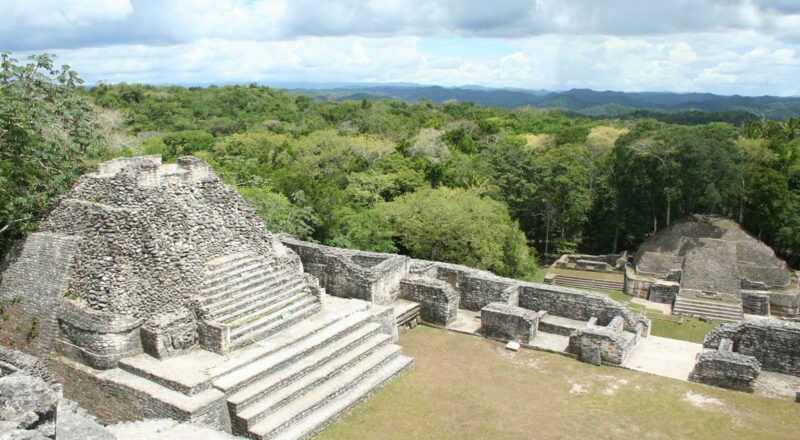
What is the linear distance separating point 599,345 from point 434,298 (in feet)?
14.9

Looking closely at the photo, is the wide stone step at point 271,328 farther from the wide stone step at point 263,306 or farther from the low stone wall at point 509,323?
the low stone wall at point 509,323

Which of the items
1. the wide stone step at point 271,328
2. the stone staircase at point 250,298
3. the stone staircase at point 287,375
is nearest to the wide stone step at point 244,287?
the stone staircase at point 250,298

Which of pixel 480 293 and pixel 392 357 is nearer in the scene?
pixel 392 357

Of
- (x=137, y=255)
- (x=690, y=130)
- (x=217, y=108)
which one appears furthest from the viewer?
(x=217, y=108)

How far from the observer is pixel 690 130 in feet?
112

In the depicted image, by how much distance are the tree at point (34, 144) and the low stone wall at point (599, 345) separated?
42.9 feet

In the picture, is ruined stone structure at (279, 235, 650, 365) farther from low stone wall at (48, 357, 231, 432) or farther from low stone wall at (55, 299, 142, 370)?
low stone wall at (48, 357, 231, 432)

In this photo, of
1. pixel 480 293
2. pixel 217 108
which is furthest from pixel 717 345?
pixel 217 108

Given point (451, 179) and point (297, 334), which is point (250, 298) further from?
point (451, 179)

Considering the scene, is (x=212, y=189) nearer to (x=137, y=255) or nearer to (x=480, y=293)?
(x=137, y=255)

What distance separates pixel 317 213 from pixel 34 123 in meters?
12.7

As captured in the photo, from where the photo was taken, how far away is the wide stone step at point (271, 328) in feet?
38.7

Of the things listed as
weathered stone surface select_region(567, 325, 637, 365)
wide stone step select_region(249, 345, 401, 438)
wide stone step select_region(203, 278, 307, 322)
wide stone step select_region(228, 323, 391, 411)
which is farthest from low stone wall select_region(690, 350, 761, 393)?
wide stone step select_region(203, 278, 307, 322)

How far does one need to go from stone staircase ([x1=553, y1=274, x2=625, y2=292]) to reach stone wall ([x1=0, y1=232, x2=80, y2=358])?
24.1 meters
